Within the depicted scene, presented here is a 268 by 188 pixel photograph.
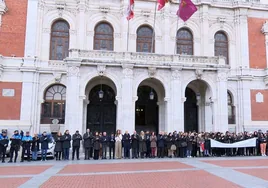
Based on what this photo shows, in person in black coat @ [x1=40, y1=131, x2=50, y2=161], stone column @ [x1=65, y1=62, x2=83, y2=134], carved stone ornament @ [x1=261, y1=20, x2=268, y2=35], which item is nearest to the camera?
person in black coat @ [x1=40, y1=131, x2=50, y2=161]

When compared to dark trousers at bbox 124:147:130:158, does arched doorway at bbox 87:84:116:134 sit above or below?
above

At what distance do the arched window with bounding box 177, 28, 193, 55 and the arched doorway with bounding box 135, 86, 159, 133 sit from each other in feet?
18.9

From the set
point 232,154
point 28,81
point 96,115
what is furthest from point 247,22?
point 28,81

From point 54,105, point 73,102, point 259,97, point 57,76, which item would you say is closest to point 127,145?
point 73,102

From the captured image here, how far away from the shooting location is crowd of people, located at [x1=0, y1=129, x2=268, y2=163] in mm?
15039

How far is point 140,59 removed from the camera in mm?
19953

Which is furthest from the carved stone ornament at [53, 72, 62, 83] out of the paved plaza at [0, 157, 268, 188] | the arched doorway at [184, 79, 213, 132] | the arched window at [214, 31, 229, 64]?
the arched window at [214, 31, 229, 64]

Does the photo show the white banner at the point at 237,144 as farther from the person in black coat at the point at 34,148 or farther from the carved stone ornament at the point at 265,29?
the carved stone ornament at the point at 265,29

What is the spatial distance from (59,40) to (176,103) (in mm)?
12237

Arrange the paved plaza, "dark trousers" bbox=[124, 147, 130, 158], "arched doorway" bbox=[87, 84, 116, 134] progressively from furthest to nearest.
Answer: "arched doorway" bbox=[87, 84, 116, 134], "dark trousers" bbox=[124, 147, 130, 158], the paved plaza

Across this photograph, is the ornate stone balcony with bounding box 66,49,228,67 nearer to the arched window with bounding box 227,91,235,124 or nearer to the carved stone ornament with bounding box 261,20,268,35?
the arched window with bounding box 227,91,235,124

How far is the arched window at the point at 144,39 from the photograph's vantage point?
82.3 feet

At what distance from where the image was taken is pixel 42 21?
924 inches

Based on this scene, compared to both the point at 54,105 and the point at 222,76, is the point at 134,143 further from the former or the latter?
the point at 54,105
